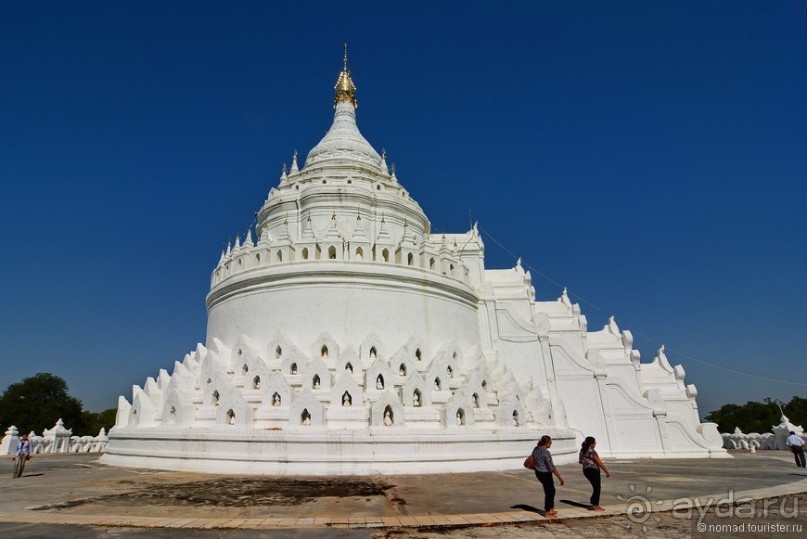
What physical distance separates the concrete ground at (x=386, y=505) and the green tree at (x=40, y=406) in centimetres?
5783

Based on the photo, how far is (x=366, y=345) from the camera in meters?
20.1

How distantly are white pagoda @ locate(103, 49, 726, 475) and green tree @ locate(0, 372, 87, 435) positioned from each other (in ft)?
170

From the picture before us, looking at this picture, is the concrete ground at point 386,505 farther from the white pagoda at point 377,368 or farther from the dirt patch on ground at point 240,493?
the white pagoda at point 377,368

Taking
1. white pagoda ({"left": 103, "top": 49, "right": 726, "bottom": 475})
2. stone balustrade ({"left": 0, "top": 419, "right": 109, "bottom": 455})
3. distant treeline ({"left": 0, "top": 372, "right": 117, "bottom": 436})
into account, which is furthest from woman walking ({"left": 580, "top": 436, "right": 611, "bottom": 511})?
distant treeline ({"left": 0, "top": 372, "right": 117, "bottom": 436})

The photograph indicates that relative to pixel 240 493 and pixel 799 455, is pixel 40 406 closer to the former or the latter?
pixel 240 493

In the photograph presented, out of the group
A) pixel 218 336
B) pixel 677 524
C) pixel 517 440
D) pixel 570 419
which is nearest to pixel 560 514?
pixel 677 524

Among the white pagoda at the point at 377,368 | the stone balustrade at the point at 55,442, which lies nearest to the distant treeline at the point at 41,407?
the stone balustrade at the point at 55,442

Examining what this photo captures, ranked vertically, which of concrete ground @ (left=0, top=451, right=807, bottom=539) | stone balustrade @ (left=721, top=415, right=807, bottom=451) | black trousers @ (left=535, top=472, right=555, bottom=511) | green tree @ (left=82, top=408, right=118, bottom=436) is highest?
green tree @ (left=82, top=408, right=118, bottom=436)

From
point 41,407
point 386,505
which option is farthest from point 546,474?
point 41,407

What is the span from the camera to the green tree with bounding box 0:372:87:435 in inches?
2377

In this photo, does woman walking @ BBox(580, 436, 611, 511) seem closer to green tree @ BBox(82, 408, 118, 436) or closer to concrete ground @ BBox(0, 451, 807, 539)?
concrete ground @ BBox(0, 451, 807, 539)

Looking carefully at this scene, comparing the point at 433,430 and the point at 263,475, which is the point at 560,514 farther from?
the point at 263,475

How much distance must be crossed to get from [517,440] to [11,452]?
28107 millimetres

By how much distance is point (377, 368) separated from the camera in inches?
727
